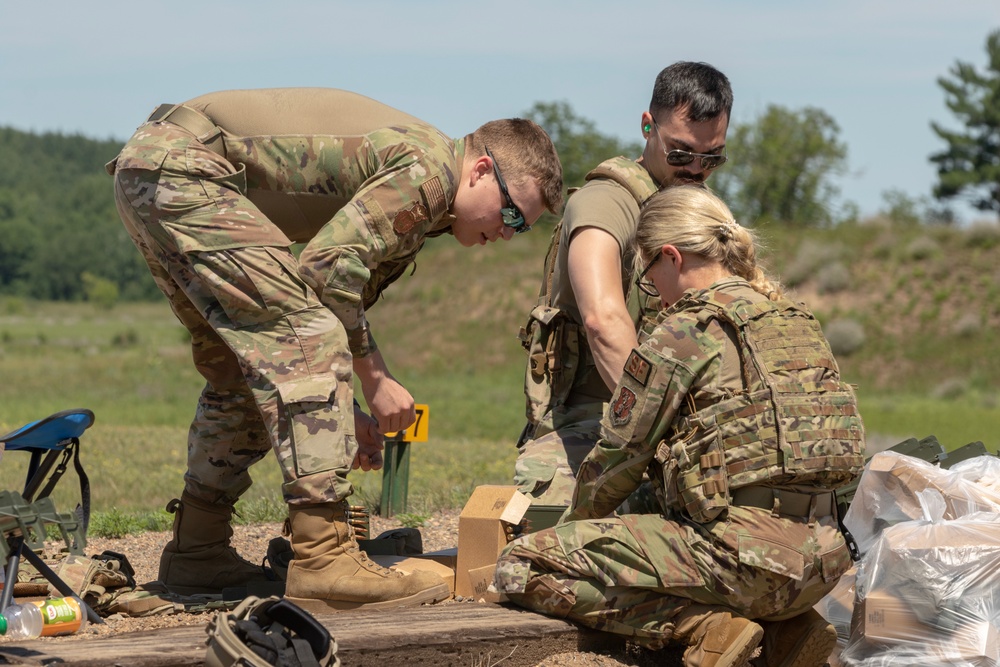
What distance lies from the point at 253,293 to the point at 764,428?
71.0 inches

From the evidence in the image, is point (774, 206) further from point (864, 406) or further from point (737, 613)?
point (737, 613)

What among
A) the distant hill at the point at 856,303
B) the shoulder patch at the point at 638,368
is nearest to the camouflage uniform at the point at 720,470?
the shoulder patch at the point at 638,368

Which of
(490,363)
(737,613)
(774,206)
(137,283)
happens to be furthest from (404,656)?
(137,283)

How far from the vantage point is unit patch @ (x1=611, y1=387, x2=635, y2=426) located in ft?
12.9

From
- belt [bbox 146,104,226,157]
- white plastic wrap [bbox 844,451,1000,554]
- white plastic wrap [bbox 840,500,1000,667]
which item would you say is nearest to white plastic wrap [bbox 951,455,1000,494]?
white plastic wrap [bbox 844,451,1000,554]

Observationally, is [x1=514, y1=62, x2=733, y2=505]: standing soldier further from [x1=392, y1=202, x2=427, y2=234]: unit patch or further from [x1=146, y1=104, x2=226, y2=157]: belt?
[x1=146, y1=104, x2=226, y2=157]: belt

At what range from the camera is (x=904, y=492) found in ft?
15.5

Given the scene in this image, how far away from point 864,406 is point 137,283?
91211mm

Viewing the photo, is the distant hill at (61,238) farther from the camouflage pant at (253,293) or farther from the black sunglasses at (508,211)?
the black sunglasses at (508,211)

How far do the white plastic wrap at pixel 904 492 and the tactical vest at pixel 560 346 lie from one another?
1.29 meters

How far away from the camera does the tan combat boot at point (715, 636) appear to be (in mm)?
3793

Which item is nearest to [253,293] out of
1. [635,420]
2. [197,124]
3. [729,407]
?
[197,124]

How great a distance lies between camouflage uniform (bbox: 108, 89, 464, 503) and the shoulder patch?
978mm

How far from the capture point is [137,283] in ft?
349
